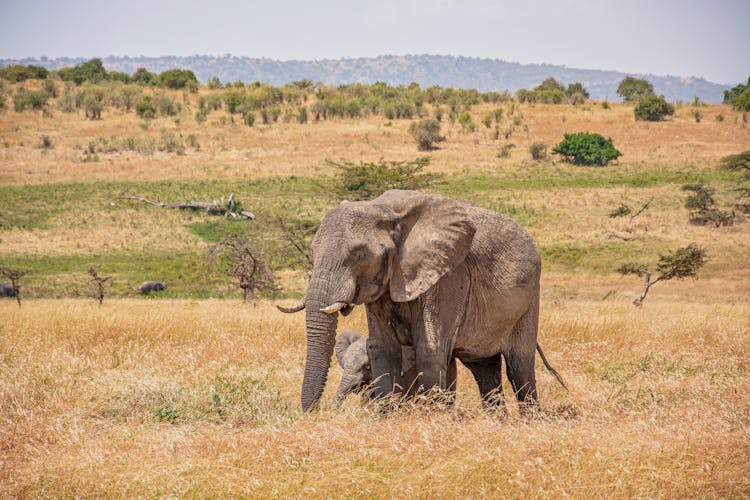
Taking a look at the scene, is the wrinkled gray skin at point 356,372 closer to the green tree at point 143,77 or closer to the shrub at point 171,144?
the shrub at point 171,144

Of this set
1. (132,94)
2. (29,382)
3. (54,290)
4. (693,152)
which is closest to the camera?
(29,382)

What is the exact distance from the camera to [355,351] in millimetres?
8891

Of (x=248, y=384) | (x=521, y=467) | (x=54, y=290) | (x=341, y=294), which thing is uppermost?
(x=341, y=294)

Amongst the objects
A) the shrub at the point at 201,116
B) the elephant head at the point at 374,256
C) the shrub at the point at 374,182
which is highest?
the elephant head at the point at 374,256

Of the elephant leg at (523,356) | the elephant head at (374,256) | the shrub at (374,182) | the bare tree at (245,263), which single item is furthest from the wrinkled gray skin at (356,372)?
the shrub at (374,182)

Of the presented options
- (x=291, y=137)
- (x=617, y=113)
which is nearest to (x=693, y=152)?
(x=617, y=113)

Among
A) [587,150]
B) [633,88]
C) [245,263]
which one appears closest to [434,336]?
[245,263]

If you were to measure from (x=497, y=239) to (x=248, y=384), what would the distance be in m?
3.10

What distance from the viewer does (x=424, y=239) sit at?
720 centimetres

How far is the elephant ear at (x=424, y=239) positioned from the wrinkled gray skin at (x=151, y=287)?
19.1 meters

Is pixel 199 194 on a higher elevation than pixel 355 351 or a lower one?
lower

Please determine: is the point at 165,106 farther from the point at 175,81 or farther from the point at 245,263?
the point at 245,263

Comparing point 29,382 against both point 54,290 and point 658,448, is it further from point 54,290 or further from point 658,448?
point 54,290

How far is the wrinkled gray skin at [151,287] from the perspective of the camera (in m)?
25.2
